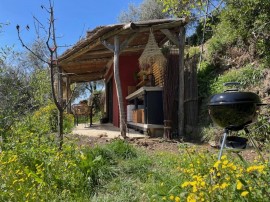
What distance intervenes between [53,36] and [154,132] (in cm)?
425

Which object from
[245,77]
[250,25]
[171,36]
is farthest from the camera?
[171,36]

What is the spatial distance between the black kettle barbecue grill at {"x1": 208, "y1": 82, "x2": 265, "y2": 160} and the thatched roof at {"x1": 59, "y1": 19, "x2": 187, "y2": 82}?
3612mm

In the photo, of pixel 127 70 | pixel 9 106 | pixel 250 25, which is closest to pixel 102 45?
pixel 127 70

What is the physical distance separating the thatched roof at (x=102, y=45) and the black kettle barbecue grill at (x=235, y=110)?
3.61m

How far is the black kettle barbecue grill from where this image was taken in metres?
2.20

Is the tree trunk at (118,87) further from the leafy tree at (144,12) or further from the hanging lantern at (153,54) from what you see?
the leafy tree at (144,12)

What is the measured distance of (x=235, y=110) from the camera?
2.21 metres

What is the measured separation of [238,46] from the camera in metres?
8.44

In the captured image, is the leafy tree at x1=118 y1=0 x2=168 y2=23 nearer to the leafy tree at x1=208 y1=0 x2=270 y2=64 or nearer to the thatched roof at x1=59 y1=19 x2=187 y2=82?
the thatched roof at x1=59 y1=19 x2=187 y2=82

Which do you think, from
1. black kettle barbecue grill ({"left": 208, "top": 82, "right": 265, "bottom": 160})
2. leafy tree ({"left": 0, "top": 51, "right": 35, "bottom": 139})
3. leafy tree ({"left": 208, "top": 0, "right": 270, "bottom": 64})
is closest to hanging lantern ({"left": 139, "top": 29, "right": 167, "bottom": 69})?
leafy tree ({"left": 208, "top": 0, "right": 270, "bottom": 64})

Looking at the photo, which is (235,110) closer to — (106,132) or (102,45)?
(106,132)

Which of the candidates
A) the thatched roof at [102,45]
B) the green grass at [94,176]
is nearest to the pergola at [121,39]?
the thatched roof at [102,45]

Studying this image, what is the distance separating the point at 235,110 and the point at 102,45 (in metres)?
7.65

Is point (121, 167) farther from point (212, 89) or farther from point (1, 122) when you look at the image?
point (212, 89)
